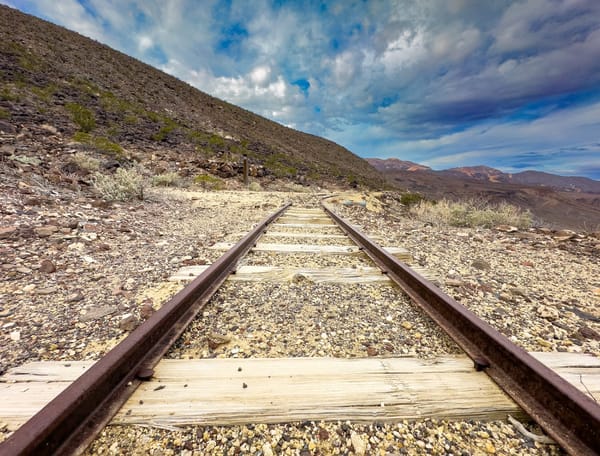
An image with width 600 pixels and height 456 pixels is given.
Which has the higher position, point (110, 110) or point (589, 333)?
point (110, 110)

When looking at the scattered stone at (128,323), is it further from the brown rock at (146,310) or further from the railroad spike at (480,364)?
the railroad spike at (480,364)

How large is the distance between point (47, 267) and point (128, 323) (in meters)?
1.38

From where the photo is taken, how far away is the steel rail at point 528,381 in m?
0.95

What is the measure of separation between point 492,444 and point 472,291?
5.37 ft

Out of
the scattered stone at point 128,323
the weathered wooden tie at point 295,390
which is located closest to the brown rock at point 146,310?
the scattered stone at point 128,323

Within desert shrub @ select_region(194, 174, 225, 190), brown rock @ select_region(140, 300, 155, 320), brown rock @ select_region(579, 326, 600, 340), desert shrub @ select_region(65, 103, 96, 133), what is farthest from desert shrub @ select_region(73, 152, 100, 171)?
brown rock @ select_region(579, 326, 600, 340)

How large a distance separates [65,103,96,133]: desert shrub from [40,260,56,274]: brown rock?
1305cm

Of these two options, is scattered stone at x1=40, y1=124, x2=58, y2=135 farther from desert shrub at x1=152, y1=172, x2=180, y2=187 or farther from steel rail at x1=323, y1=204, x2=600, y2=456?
steel rail at x1=323, y1=204, x2=600, y2=456

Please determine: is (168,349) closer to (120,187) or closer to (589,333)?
(589,333)

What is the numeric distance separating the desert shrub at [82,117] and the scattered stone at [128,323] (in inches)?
564

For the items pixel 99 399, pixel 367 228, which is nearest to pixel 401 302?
pixel 99 399

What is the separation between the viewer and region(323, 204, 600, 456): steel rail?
95cm

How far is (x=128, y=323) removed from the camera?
1.72 metres

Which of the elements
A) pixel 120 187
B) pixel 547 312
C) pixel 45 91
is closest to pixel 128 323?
pixel 547 312
